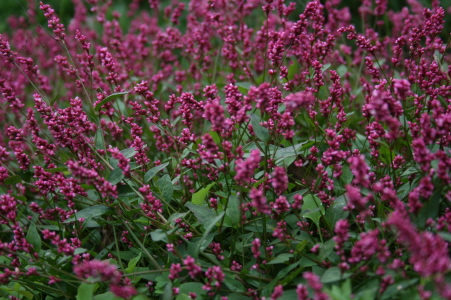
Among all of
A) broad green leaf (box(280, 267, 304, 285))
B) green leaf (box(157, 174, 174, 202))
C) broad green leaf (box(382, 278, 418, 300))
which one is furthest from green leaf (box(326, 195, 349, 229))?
green leaf (box(157, 174, 174, 202))

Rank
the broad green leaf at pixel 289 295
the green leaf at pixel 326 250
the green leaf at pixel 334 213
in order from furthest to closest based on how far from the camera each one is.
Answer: the green leaf at pixel 334 213 → the green leaf at pixel 326 250 → the broad green leaf at pixel 289 295

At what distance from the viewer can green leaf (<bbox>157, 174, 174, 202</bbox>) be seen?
7.74 ft

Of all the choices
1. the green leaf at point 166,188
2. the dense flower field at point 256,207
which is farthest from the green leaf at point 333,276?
the green leaf at point 166,188

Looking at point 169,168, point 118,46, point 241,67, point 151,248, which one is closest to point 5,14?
point 118,46

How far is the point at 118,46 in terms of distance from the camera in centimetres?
379

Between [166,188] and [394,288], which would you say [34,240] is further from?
[394,288]

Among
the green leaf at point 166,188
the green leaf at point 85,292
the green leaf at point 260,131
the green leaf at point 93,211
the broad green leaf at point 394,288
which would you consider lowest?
the green leaf at point 85,292

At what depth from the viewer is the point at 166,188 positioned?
7.76 feet

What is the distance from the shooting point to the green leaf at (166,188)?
236cm

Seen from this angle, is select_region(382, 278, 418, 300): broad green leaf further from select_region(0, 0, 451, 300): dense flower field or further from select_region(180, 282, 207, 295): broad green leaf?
select_region(180, 282, 207, 295): broad green leaf

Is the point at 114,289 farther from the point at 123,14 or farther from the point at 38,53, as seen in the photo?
the point at 123,14

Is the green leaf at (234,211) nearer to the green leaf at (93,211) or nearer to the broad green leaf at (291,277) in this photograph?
the broad green leaf at (291,277)

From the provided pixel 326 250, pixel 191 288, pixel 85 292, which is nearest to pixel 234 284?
pixel 191 288

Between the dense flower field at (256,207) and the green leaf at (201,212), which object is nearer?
the dense flower field at (256,207)
